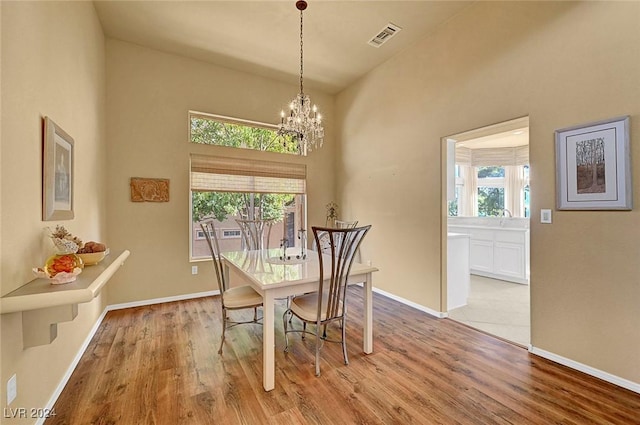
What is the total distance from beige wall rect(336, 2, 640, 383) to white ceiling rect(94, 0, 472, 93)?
41 cm

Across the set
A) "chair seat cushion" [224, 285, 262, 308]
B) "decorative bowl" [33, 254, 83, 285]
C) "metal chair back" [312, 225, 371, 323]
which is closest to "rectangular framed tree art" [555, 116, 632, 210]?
"metal chair back" [312, 225, 371, 323]

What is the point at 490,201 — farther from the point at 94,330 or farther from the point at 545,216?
the point at 94,330

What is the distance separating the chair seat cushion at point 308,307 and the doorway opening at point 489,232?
1723 mm

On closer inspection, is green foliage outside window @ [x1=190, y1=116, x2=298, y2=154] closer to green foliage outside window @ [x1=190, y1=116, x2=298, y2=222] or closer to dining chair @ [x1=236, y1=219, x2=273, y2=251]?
green foliage outside window @ [x1=190, y1=116, x2=298, y2=222]

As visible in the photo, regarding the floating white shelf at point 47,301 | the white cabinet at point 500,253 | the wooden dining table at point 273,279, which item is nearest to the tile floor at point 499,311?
the white cabinet at point 500,253

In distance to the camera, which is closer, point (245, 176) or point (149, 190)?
point (149, 190)

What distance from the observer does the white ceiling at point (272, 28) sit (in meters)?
2.94

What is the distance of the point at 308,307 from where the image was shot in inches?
90.2

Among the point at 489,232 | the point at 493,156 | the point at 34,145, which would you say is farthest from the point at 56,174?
the point at 493,156

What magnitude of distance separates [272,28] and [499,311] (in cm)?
438

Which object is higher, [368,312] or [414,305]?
[368,312]

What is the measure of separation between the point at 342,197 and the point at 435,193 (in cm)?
198

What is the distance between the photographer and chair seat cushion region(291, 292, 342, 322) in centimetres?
219

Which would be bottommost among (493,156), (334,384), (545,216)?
(334,384)
